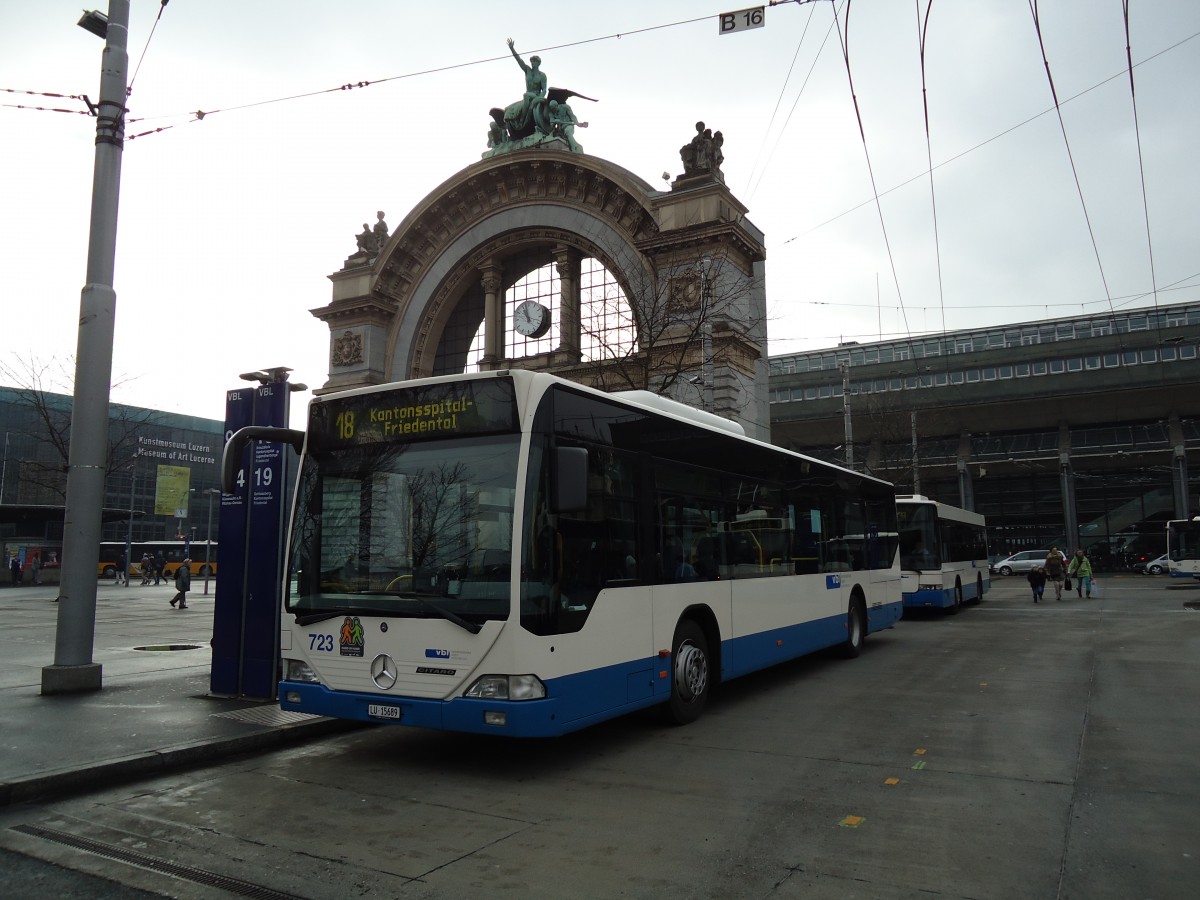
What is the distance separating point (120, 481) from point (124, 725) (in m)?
82.6

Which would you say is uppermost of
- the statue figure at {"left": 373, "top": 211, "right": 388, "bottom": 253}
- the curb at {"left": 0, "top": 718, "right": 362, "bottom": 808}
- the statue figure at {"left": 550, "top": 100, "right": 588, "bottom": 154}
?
the statue figure at {"left": 550, "top": 100, "right": 588, "bottom": 154}

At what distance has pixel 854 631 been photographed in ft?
45.8

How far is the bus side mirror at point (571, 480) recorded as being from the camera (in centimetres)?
657

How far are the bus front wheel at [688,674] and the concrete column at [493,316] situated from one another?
25.8 metres

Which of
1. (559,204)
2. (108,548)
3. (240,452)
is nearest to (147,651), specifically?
(240,452)

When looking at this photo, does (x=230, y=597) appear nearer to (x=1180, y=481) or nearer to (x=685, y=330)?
(x=685, y=330)

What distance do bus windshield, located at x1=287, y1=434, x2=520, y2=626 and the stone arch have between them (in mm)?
20139

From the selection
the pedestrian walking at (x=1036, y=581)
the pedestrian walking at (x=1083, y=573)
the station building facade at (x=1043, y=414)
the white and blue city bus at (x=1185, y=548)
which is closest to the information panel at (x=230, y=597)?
the pedestrian walking at (x=1036, y=581)

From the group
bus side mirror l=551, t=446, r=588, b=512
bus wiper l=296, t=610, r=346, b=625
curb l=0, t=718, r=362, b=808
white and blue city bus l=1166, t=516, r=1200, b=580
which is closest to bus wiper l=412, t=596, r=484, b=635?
bus wiper l=296, t=610, r=346, b=625

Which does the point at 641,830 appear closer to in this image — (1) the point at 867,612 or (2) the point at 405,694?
(2) the point at 405,694

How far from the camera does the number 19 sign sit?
10766mm

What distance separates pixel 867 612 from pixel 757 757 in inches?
312

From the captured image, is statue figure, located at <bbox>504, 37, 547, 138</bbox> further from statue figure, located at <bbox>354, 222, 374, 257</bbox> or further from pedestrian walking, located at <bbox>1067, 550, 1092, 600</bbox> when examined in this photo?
pedestrian walking, located at <bbox>1067, 550, 1092, 600</bbox>

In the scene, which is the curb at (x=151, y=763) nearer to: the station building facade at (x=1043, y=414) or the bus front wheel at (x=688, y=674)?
the bus front wheel at (x=688, y=674)
